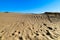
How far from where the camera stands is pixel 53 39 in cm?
483

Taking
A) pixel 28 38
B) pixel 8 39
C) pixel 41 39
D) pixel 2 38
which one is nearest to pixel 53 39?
pixel 41 39

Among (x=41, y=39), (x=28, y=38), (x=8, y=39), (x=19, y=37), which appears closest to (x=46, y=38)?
(x=41, y=39)

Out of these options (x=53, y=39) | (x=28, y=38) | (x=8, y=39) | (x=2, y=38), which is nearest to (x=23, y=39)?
(x=28, y=38)

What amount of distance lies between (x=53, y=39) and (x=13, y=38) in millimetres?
1870

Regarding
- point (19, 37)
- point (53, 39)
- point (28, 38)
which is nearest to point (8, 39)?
point (19, 37)

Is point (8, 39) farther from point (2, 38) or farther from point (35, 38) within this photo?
point (35, 38)

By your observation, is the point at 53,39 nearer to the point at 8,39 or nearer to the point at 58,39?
the point at 58,39

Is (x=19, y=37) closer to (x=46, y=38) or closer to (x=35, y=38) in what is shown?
(x=35, y=38)

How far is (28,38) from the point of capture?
4941 millimetres

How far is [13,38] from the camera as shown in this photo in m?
4.89

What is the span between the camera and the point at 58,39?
15.8 feet

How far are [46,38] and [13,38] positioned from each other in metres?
A: 1.56

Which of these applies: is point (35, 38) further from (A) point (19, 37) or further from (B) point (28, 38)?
(A) point (19, 37)

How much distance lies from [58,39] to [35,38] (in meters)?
1.07
